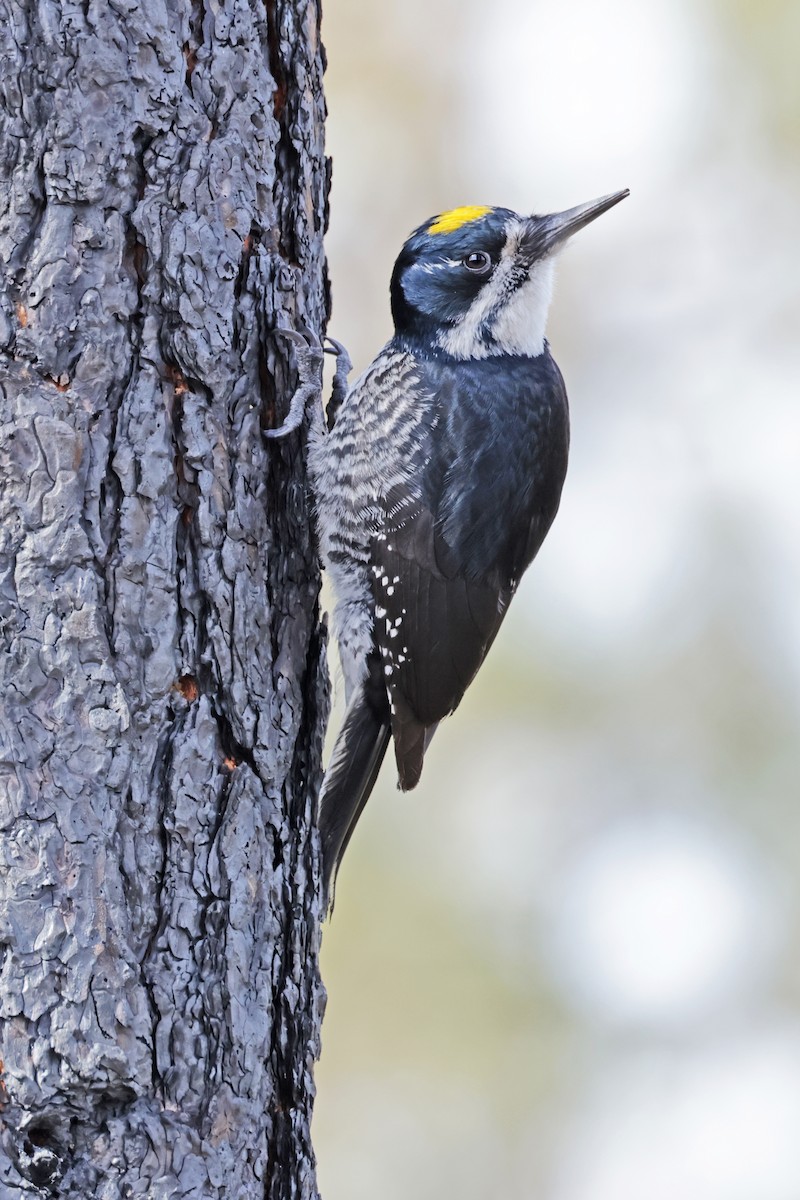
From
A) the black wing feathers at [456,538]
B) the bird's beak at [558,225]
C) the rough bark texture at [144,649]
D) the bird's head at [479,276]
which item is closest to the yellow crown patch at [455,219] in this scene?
the bird's head at [479,276]

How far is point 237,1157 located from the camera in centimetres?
179

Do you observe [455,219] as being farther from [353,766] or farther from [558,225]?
[353,766]

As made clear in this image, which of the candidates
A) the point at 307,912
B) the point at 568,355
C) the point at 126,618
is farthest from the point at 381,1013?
the point at 126,618

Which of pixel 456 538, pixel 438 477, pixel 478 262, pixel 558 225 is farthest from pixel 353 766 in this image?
pixel 558 225

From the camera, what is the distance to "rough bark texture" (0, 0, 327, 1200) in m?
1.70

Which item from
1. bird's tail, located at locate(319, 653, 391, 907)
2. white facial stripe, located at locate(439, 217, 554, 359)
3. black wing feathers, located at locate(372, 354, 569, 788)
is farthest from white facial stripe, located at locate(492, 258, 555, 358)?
bird's tail, located at locate(319, 653, 391, 907)

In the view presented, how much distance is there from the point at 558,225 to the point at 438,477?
69 cm

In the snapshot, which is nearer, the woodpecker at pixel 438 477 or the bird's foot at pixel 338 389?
the woodpecker at pixel 438 477

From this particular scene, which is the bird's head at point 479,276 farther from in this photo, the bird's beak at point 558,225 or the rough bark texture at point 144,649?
the rough bark texture at point 144,649

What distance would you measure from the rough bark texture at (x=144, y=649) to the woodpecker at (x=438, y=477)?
536 millimetres

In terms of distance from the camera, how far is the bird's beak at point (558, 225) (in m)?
2.97

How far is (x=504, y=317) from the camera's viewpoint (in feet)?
9.89

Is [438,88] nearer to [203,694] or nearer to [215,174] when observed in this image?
[215,174]

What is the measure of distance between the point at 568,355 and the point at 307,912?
4177mm
